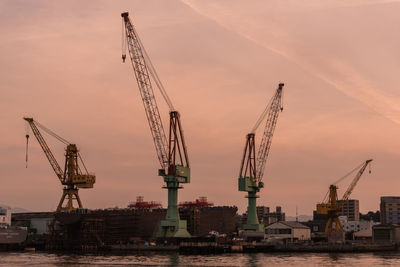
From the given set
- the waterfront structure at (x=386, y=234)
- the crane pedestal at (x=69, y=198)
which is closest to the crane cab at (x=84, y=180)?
the crane pedestal at (x=69, y=198)

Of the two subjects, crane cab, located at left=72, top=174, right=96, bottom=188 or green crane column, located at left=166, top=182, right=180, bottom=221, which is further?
crane cab, located at left=72, top=174, right=96, bottom=188

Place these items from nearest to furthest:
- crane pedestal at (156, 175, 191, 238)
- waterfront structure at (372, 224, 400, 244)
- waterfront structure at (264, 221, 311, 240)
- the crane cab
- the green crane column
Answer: crane pedestal at (156, 175, 191, 238) → the green crane column → waterfront structure at (372, 224, 400, 244) → waterfront structure at (264, 221, 311, 240) → the crane cab

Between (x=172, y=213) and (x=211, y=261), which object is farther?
(x=172, y=213)

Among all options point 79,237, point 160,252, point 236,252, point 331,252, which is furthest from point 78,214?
point 331,252

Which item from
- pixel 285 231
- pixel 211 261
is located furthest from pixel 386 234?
pixel 211 261

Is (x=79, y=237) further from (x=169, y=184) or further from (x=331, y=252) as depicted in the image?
(x=331, y=252)

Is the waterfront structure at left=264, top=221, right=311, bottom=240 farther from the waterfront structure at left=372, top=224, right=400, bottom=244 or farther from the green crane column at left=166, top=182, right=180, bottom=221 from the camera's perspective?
the green crane column at left=166, top=182, right=180, bottom=221

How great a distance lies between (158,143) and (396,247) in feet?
241

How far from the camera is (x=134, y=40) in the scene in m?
168

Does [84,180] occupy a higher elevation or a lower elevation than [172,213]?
higher

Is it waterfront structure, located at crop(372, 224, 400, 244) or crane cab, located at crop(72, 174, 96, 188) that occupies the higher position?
→ crane cab, located at crop(72, 174, 96, 188)

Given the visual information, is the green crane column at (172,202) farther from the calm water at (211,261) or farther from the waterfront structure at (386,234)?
the waterfront structure at (386,234)

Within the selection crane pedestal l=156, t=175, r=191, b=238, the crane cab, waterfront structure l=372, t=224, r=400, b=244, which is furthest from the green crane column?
waterfront structure l=372, t=224, r=400, b=244

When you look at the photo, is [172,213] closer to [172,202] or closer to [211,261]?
[172,202]
